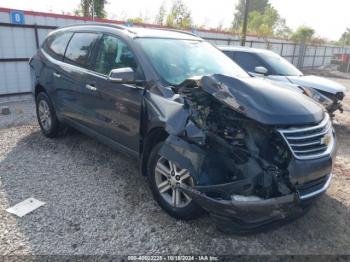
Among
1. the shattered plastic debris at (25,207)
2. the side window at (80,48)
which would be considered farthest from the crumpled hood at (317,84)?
the shattered plastic debris at (25,207)

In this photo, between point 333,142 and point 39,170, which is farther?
point 39,170

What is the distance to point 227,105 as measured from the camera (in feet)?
9.29

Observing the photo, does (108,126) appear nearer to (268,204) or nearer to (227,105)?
(227,105)

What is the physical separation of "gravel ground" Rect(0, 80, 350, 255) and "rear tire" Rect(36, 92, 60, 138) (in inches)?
28.3

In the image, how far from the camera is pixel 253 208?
8.37 ft

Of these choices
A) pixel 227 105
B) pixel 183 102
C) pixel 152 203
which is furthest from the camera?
pixel 152 203

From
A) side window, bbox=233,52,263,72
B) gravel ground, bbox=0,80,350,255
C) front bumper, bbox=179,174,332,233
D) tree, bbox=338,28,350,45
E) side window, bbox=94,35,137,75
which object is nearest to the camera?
front bumper, bbox=179,174,332,233

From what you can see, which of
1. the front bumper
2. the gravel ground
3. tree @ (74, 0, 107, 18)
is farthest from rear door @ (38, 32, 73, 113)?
tree @ (74, 0, 107, 18)

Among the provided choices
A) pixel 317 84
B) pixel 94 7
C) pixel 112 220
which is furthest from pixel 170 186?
pixel 94 7

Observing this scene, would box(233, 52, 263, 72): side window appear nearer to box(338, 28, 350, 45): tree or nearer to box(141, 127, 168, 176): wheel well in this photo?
box(141, 127, 168, 176): wheel well

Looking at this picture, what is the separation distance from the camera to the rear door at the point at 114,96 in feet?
11.9

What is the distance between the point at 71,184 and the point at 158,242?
5.19 feet

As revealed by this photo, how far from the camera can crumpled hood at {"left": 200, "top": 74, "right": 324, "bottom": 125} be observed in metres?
2.72

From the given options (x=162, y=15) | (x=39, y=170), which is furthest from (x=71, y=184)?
(x=162, y=15)
